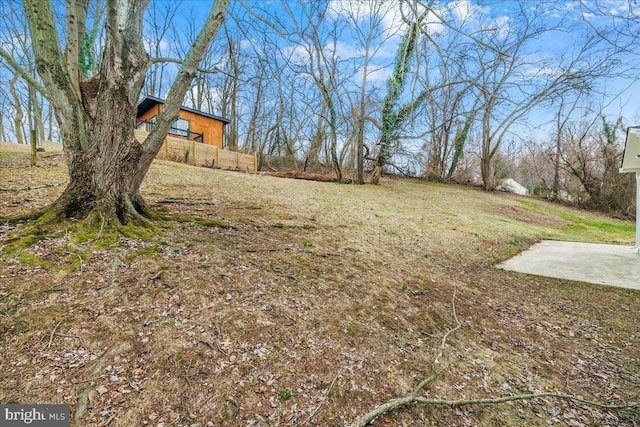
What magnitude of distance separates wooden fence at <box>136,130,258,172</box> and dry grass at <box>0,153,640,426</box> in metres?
8.31

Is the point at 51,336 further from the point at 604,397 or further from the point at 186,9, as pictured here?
the point at 186,9

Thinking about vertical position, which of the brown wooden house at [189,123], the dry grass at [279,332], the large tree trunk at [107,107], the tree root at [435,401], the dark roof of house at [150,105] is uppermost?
the dark roof of house at [150,105]

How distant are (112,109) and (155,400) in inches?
121

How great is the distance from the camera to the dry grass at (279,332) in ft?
5.52

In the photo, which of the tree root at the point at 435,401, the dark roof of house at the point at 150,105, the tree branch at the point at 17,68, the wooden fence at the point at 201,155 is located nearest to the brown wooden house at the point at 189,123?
the dark roof of house at the point at 150,105

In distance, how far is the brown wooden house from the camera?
1641cm

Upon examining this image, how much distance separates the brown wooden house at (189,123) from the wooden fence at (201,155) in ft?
11.1

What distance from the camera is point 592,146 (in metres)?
15.7

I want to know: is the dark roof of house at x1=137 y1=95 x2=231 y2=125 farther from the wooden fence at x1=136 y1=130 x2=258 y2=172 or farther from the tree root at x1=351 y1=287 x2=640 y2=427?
the tree root at x1=351 y1=287 x2=640 y2=427

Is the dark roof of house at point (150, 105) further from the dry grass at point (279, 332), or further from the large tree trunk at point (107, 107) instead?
the large tree trunk at point (107, 107)

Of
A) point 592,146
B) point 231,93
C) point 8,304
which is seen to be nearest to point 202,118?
point 231,93

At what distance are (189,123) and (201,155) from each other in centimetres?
498

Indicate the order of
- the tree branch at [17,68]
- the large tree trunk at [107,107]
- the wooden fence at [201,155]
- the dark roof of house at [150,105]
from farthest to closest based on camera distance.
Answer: the dark roof of house at [150,105]
the wooden fence at [201,155]
the tree branch at [17,68]
the large tree trunk at [107,107]

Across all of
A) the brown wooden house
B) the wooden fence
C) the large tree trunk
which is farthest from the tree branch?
the brown wooden house
